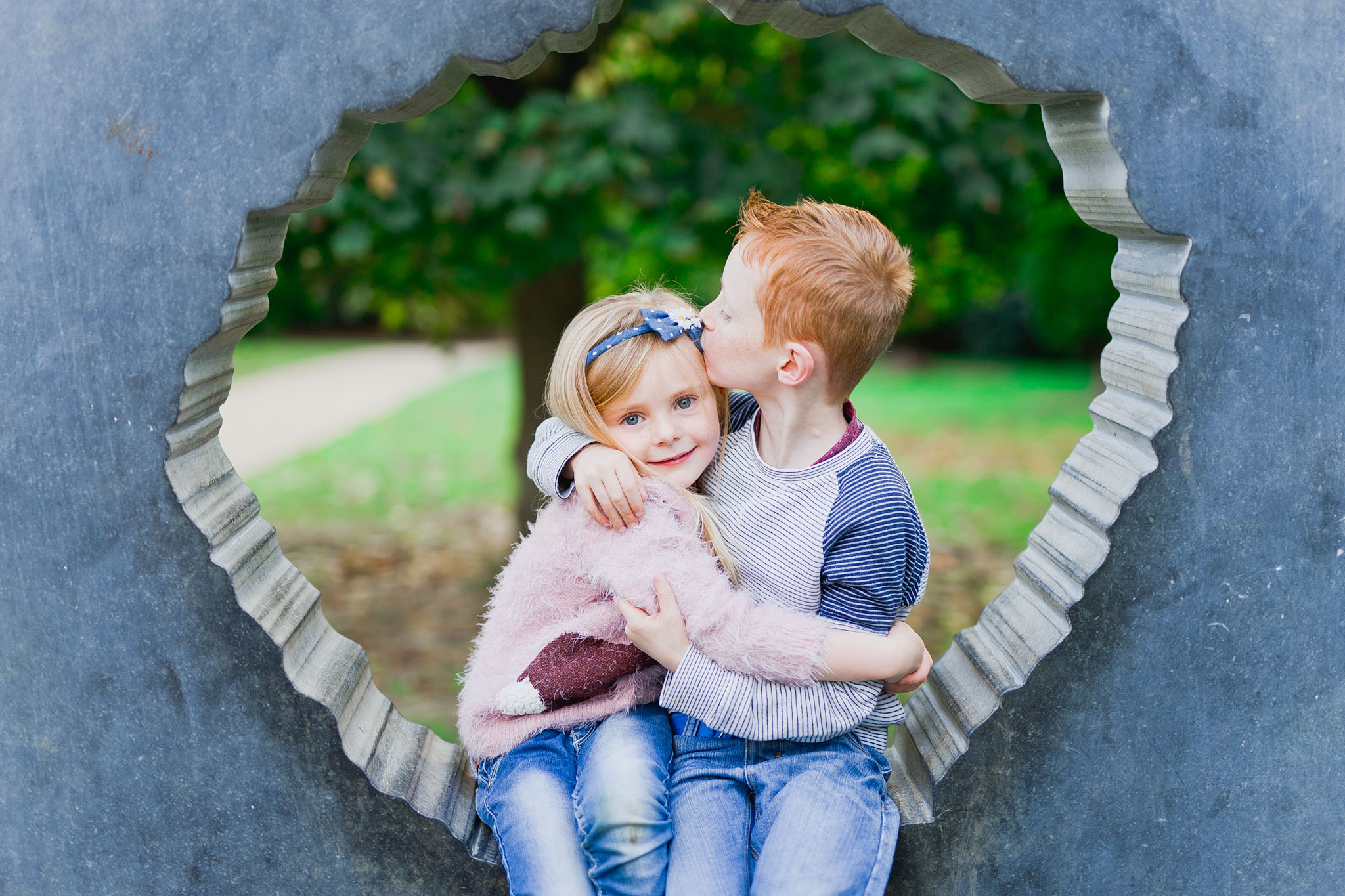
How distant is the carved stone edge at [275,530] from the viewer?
180cm

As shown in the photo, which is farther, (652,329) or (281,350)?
(281,350)

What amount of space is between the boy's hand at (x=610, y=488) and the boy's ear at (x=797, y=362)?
335 millimetres

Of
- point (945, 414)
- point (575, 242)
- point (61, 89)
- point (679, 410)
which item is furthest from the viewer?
point (945, 414)

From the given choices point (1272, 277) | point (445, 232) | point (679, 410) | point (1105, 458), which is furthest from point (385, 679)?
point (1272, 277)

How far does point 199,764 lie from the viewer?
1911 millimetres

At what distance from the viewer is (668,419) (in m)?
2.01

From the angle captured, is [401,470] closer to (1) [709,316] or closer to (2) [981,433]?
(2) [981,433]

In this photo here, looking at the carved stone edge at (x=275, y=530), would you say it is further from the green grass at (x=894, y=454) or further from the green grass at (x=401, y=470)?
the green grass at (x=401, y=470)

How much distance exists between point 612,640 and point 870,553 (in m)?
0.51

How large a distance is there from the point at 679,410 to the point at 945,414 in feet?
44.5

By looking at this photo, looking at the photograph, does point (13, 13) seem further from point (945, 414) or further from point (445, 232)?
point (945, 414)

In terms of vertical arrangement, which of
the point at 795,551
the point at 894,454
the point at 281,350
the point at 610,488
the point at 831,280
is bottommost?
the point at 281,350

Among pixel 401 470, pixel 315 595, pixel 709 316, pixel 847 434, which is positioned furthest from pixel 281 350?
pixel 847 434

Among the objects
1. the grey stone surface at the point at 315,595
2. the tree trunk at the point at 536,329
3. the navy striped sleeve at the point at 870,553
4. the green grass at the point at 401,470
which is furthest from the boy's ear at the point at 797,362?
the green grass at the point at 401,470
